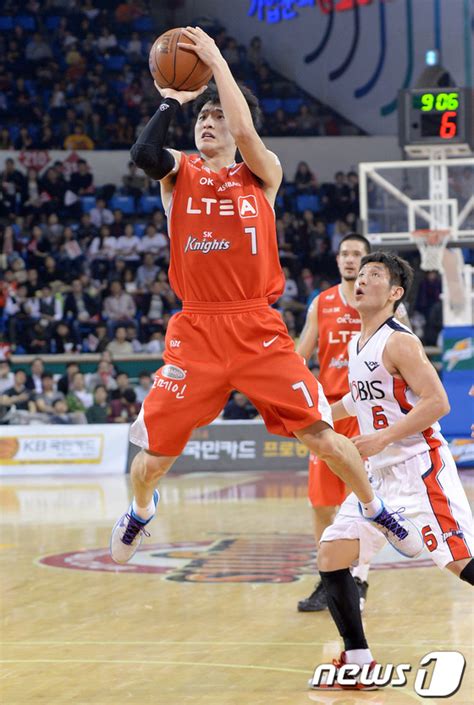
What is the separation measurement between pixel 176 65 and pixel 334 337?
8.75 ft

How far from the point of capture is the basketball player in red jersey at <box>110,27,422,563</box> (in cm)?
505

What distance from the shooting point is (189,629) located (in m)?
6.26

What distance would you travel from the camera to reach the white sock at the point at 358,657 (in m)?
5.06

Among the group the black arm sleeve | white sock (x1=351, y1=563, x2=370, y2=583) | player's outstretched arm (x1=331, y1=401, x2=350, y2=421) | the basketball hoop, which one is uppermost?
the black arm sleeve

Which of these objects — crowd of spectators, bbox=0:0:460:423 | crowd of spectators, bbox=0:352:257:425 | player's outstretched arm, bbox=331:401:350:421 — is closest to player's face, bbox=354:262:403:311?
player's outstretched arm, bbox=331:401:350:421

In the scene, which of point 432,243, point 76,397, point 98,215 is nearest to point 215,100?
point 432,243

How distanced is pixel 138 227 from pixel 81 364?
435 centimetres

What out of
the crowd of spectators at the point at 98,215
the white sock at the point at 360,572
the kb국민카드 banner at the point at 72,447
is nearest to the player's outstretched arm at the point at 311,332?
the white sock at the point at 360,572

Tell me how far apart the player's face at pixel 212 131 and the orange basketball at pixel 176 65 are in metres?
0.19

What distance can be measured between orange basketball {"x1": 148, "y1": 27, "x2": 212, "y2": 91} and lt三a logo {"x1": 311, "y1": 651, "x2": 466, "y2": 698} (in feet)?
8.78

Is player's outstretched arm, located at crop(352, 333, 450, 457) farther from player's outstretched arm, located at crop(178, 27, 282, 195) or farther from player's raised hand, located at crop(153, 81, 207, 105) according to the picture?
player's raised hand, located at crop(153, 81, 207, 105)

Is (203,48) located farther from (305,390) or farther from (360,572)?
(360,572)

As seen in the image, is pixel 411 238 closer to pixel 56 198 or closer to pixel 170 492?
pixel 170 492

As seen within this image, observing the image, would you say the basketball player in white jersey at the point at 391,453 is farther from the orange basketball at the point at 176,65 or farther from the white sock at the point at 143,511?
the orange basketball at the point at 176,65
